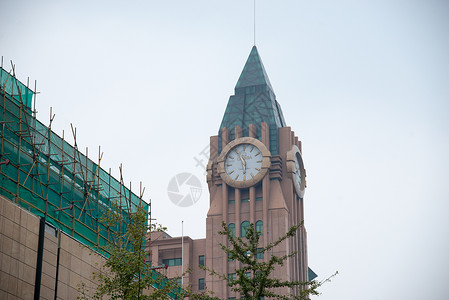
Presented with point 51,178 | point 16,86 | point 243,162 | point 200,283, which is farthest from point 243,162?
point 51,178

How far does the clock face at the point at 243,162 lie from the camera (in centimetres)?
10769

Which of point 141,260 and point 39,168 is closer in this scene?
point 141,260

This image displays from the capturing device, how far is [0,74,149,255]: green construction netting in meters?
51.7

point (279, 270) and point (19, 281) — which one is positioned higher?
point (279, 270)

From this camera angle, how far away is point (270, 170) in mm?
107688

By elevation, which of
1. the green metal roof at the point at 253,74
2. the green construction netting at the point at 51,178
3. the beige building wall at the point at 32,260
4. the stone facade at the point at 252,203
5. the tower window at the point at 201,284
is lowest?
the beige building wall at the point at 32,260

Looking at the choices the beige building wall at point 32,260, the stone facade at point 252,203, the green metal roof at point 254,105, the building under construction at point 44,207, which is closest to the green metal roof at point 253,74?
the green metal roof at point 254,105

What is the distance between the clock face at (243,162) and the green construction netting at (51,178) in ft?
142

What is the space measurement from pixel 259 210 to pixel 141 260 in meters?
67.6

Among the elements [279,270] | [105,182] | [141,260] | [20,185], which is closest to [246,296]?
[141,260]

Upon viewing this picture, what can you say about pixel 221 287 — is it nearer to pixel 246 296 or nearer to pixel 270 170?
pixel 270 170

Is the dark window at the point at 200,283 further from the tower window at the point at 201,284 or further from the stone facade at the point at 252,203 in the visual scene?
the stone facade at the point at 252,203

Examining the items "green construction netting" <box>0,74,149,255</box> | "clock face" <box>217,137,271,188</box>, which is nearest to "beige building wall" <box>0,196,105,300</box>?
Answer: "green construction netting" <box>0,74,149,255</box>

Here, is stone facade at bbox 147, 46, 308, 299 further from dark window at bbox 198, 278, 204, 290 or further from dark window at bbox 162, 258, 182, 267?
dark window at bbox 162, 258, 182, 267
